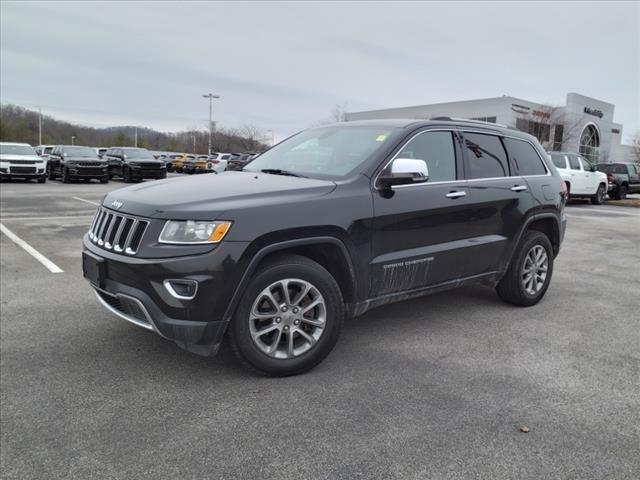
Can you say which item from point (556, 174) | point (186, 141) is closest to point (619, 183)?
point (556, 174)

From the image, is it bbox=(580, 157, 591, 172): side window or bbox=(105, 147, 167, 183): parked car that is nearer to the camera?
bbox=(580, 157, 591, 172): side window

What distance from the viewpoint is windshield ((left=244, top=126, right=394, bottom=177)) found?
406 cm

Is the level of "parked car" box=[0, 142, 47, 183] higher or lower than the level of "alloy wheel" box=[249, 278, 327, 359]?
higher

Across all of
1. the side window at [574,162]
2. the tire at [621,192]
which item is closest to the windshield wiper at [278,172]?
the side window at [574,162]

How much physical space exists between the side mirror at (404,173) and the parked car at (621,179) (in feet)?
72.5

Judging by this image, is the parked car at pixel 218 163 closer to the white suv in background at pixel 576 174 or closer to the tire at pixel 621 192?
the white suv in background at pixel 576 174

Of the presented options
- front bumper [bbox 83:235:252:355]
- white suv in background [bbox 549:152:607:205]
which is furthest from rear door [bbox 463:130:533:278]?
white suv in background [bbox 549:152:607:205]

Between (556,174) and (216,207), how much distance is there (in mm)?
4119

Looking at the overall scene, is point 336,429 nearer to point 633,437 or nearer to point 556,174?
point 633,437

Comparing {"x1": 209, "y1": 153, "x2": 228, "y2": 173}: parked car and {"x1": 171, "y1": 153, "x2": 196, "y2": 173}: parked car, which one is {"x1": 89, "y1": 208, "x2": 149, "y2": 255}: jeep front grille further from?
{"x1": 171, "y1": 153, "x2": 196, "y2": 173}: parked car

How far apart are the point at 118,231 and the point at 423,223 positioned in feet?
7.37

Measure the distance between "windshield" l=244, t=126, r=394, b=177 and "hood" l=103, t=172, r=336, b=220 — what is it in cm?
29

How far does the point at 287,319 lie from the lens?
11.3 feet

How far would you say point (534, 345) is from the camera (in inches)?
169
